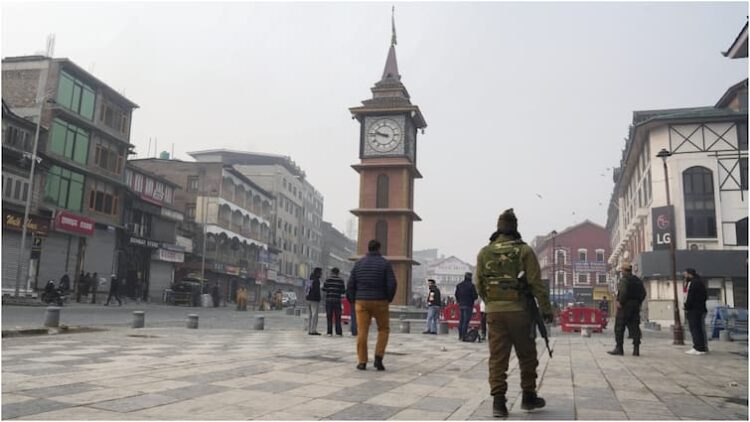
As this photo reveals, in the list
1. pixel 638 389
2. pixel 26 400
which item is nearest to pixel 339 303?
pixel 638 389

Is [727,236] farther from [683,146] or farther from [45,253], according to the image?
[45,253]

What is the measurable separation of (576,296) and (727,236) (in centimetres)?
4527

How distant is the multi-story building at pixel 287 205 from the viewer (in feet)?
230

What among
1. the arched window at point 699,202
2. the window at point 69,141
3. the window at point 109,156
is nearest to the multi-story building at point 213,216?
the window at point 109,156

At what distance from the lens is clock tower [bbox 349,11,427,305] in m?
28.1

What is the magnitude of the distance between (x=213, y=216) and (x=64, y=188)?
19560mm

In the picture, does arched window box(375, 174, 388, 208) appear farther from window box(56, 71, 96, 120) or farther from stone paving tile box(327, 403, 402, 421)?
stone paving tile box(327, 403, 402, 421)

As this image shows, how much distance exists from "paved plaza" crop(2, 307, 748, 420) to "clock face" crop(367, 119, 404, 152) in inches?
787

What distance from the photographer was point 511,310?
5402mm

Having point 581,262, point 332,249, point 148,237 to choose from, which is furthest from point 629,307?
point 332,249

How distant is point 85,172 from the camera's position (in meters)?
34.5

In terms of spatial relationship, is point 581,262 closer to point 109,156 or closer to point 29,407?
point 109,156

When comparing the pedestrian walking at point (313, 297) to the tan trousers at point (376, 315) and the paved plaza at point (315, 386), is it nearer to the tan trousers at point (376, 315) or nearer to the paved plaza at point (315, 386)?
the paved plaza at point (315, 386)

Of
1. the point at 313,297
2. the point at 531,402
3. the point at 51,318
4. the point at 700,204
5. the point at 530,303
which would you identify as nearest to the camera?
the point at 531,402
